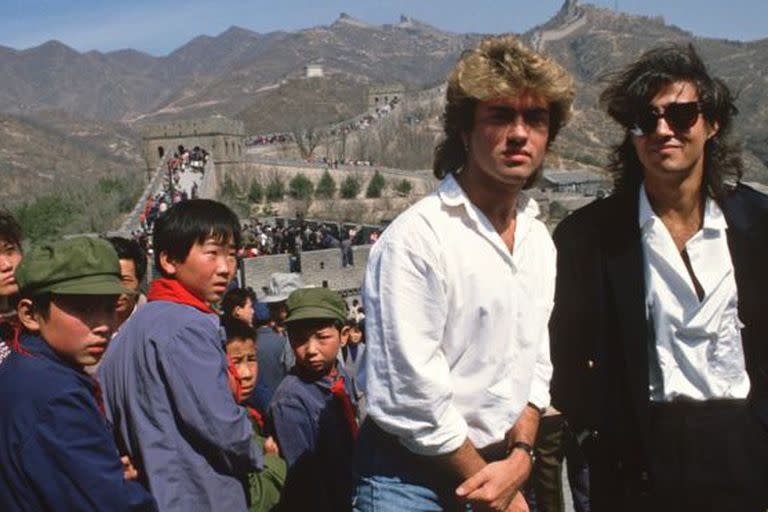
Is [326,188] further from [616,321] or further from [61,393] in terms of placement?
[61,393]

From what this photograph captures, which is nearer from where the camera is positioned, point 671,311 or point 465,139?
point 465,139

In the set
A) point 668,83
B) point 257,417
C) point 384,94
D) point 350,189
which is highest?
point 668,83

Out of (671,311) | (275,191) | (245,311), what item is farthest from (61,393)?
(275,191)

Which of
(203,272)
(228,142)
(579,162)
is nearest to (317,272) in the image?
(203,272)

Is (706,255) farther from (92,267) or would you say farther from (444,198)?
(92,267)

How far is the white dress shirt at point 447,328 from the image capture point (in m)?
2.29

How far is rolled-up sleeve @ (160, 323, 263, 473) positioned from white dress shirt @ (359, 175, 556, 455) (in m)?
0.49

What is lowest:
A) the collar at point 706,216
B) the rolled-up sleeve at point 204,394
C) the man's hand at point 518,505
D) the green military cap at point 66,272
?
the man's hand at point 518,505

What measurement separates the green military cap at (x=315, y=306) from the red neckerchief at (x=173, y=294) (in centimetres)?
69

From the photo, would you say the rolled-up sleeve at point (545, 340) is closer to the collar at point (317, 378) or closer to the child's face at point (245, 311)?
the collar at point (317, 378)

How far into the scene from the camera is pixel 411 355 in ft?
7.46

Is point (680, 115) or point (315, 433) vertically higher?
point (680, 115)

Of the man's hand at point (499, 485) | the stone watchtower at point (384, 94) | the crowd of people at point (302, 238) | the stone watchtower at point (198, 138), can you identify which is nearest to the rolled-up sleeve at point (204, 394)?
the man's hand at point (499, 485)

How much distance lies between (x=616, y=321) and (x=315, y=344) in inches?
51.3
